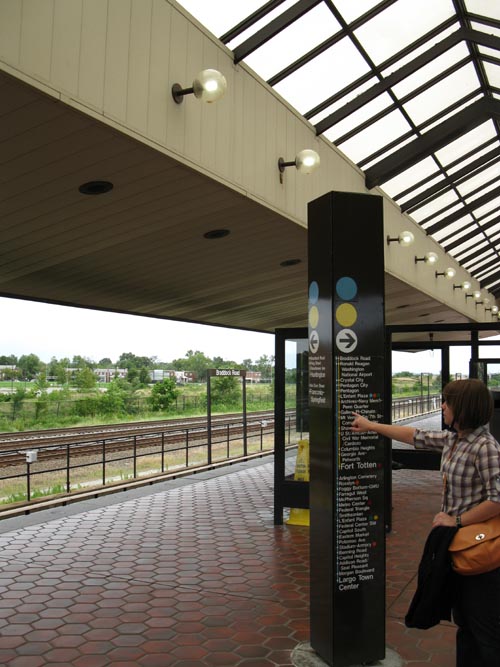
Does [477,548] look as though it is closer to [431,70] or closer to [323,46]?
[323,46]

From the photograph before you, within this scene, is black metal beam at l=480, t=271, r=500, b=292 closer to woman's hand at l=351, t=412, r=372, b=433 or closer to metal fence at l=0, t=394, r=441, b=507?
metal fence at l=0, t=394, r=441, b=507

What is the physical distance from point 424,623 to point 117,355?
60409 mm

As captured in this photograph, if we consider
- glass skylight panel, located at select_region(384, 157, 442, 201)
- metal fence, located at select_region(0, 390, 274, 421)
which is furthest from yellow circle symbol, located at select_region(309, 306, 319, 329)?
metal fence, located at select_region(0, 390, 274, 421)

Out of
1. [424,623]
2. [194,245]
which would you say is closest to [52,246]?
[194,245]

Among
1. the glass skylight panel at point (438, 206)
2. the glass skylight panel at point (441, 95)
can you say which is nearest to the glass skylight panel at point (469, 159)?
the glass skylight panel at point (438, 206)

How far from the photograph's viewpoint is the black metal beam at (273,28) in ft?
18.7

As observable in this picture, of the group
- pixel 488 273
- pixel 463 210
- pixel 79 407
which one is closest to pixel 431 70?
pixel 463 210

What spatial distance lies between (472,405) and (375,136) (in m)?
6.63

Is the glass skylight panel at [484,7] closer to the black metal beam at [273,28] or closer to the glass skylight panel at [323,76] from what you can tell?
the glass skylight panel at [323,76]

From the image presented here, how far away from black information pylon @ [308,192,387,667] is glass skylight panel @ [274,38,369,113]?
11.5ft

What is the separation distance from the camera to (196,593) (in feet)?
16.4

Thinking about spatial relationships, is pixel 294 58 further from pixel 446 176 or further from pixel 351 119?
pixel 446 176

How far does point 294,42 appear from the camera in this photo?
6137mm

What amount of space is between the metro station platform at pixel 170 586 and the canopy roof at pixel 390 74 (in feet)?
15.5
